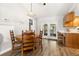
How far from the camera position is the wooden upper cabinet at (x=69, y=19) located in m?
1.70

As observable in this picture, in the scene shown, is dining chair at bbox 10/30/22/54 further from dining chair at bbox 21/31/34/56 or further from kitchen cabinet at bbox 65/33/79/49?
kitchen cabinet at bbox 65/33/79/49

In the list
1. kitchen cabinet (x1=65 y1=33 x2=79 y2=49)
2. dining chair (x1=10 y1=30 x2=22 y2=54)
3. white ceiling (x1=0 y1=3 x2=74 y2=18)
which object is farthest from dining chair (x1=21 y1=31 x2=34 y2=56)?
kitchen cabinet (x1=65 y1=33 x2=79 y2=49)

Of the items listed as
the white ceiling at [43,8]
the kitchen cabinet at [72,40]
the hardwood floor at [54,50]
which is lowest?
the hardwood floor at [54,50]

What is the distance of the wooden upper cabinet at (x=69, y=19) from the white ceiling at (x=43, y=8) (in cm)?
8

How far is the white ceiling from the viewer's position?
1.71 meters

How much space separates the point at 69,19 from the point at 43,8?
53 cm

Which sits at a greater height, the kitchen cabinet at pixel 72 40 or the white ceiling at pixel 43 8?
the white ceiling at pixel 43 8

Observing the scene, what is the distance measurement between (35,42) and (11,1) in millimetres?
906

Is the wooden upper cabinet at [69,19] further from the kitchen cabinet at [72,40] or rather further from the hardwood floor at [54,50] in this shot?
the hardwood floor at [54,50]

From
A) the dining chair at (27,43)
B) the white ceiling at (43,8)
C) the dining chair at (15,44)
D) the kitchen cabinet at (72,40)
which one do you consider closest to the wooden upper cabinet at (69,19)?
the white ceiling at (43,8)

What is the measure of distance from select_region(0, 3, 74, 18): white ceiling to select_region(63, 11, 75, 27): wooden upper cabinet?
0.08m

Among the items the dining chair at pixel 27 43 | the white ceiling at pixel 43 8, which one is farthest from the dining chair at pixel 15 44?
the white ceiling at pixel 43 8

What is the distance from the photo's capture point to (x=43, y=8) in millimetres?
1746

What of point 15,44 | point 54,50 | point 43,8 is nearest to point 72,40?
point 54,50
